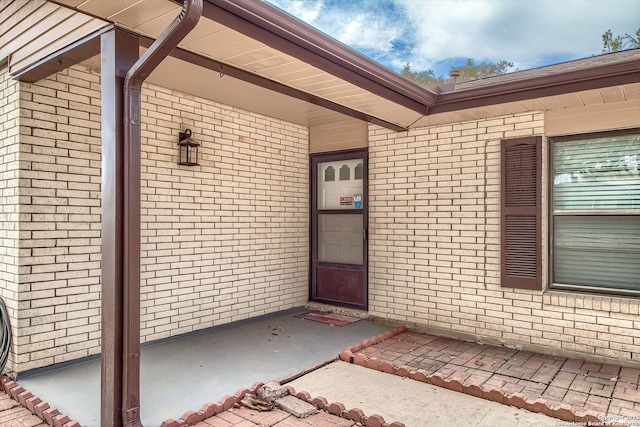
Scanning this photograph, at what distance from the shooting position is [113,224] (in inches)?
95.3

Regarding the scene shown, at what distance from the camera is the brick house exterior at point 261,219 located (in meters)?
3.38

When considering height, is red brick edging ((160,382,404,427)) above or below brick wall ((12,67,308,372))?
below

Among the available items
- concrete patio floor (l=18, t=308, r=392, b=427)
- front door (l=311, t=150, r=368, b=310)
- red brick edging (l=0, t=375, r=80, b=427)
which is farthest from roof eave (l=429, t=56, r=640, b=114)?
red brick edging (l=0, t=375, r=80, b=427)

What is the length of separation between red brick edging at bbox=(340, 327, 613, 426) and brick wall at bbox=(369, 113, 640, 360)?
113 centimetres

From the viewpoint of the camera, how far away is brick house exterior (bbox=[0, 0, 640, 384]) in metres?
3.38

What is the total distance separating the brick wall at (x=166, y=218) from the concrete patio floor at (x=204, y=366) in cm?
23

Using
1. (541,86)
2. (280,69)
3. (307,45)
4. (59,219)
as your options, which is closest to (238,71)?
(280,69)

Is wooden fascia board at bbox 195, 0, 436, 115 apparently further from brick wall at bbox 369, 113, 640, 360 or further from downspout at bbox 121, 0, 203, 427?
brick wall at bbox 369, 113, 640, 360

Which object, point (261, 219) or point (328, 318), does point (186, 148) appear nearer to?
point (261, 219)

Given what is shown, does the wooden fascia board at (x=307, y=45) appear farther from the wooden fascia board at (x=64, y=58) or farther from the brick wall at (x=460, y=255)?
the brick wall at (x=460, y=255)

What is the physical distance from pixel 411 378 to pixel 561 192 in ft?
7.67

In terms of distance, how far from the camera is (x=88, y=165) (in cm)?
366

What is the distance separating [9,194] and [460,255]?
167 inches

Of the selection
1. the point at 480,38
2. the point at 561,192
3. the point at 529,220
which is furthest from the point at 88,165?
the point at 480,38
